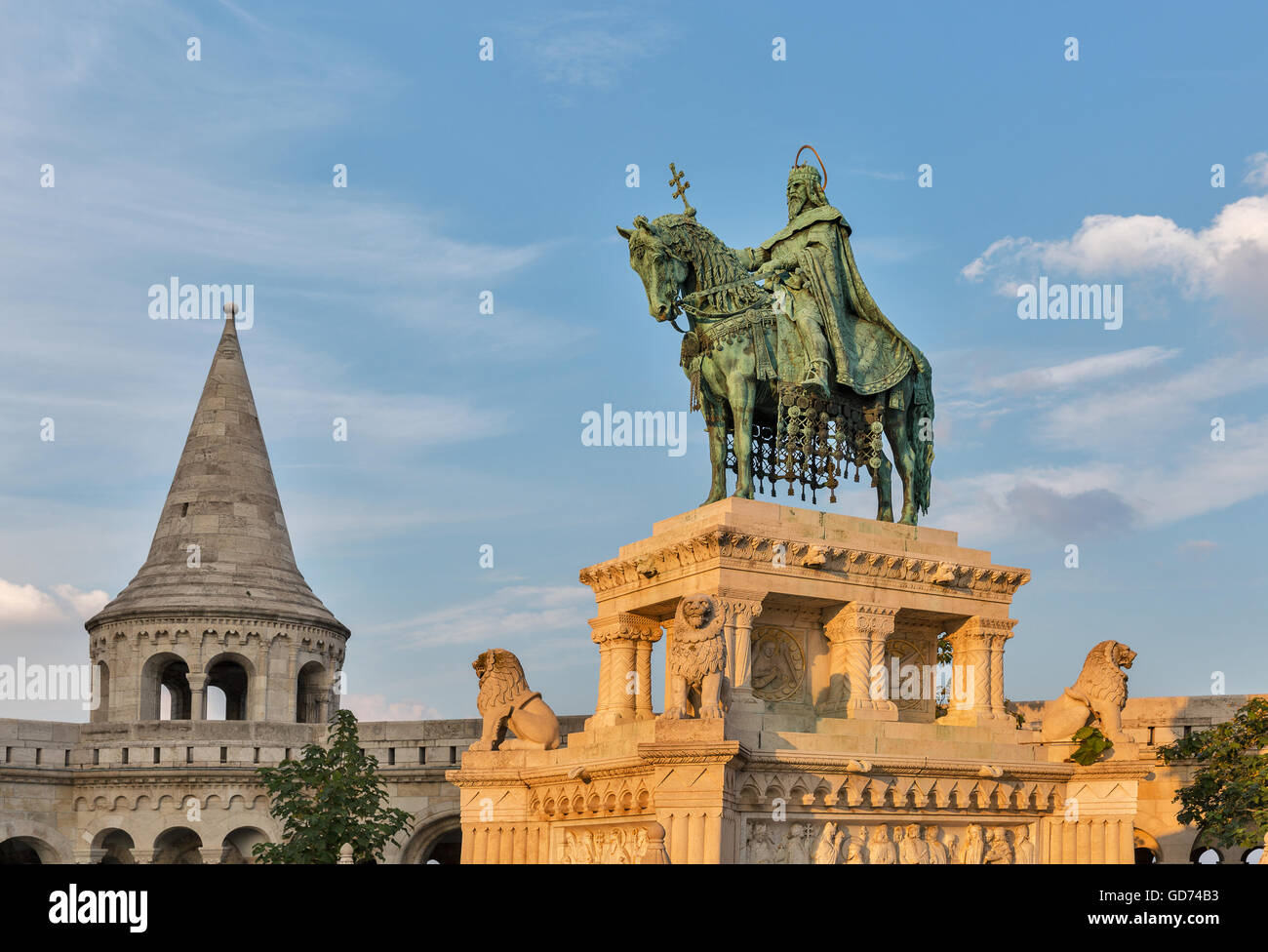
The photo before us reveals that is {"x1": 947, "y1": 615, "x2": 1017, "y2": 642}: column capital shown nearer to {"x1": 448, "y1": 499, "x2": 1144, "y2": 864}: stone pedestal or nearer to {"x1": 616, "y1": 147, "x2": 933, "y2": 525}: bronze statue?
{"x1": 448, "y1": 499, "x2": 1144, "y2": 864}: stone pedestal

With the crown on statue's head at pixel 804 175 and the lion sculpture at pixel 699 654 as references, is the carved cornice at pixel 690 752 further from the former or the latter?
the crown on statue's head at pixel 804 175

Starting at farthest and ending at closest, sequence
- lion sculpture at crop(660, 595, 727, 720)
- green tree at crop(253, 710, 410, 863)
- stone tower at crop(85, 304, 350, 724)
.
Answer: stone tower at crop(85, 304, 350, 724), green tree at crop(253, 710, 410, 863), lion sculpture at crop(660, 595, 727, 720)

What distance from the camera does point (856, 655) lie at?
66.8 ft

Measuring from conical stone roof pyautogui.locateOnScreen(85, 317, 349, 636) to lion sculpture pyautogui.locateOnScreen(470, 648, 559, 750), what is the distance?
23.1m

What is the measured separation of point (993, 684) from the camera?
70.5 feet

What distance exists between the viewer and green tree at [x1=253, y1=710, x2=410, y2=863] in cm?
2784

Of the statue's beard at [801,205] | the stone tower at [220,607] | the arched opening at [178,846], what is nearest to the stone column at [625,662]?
the statue's beard at [801,205]

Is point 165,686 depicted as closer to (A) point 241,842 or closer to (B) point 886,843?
(A) point 241,842

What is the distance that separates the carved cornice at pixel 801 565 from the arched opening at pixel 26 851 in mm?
20534

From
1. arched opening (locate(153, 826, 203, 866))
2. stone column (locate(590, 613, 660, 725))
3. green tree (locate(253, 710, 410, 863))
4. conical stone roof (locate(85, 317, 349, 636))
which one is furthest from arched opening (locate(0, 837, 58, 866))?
stone column (locate(590, 613, 660, 725))

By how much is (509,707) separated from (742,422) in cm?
476

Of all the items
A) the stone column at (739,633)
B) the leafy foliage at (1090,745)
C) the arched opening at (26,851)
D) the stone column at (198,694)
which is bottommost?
the arched opening at (26,851)

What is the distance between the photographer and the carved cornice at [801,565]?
19.7 metres
